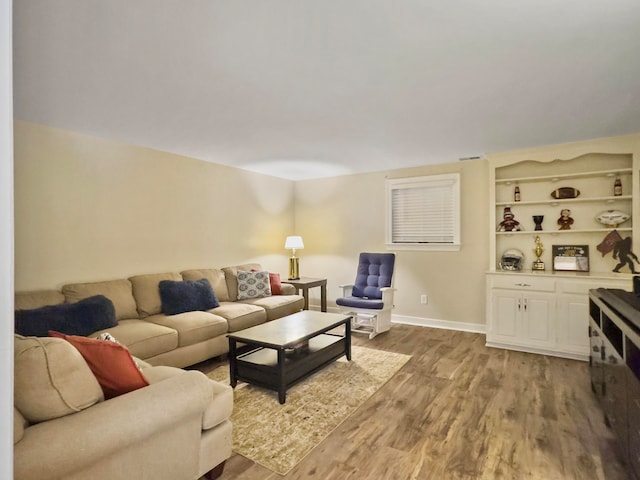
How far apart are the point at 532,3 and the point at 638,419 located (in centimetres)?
192

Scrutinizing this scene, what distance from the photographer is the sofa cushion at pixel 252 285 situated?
15.1 feet

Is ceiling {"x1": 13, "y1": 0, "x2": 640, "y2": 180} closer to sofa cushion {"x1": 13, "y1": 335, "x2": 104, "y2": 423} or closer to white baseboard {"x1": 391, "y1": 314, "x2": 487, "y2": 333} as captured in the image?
sofa cushion {"x1": 13, "y1": 335, "x2": 104, "y2": 423}

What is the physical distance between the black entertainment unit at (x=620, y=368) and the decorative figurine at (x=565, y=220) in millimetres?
1516

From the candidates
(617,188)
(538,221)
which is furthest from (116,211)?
(617,188)

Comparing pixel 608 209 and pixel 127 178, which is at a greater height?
pixel 127 178

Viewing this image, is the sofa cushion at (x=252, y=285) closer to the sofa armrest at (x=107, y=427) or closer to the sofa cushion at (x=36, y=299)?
the sofa cushion at (x=36, y=299)

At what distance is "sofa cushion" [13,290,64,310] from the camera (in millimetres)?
2834

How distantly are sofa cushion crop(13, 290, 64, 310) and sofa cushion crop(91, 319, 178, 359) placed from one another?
1.59ft

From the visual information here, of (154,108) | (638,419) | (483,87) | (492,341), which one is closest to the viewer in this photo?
(638,419)

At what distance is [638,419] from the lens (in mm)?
1577

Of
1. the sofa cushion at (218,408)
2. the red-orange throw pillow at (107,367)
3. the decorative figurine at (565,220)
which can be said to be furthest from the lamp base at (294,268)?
the red-orange throw pillow at (107,367)

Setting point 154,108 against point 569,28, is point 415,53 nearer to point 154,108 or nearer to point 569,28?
point 569,28

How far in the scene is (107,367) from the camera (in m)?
1.60

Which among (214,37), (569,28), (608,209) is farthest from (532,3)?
(608,209)
